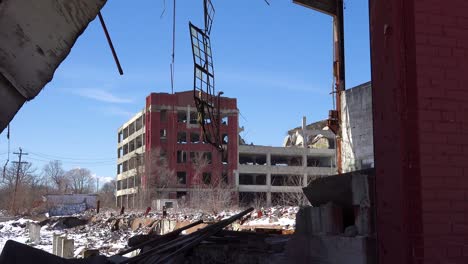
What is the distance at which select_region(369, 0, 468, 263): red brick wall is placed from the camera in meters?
3.63

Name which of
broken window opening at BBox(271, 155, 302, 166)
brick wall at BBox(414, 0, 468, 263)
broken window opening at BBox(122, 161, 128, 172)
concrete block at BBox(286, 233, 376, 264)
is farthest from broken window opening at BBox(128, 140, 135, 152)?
brick wall at BBox(414, 0, 468, 263)

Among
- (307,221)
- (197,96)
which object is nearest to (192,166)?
(197,96)

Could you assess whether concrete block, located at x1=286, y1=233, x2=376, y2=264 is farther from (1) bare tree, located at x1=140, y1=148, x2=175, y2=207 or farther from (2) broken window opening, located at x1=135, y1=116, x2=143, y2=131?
(2) broken window opening, located at x1=135, y1=116, x2=143, y2=131

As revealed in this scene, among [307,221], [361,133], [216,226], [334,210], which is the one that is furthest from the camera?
[361,133]

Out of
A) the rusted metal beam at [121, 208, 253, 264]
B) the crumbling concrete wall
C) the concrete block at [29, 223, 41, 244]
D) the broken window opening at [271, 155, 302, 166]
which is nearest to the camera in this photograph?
the rusted metal beam at [121, 208, 253, 264]

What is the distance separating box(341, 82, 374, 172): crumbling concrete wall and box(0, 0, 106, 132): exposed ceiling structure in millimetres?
6553

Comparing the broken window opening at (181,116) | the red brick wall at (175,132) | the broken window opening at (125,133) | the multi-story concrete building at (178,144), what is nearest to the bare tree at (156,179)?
the multi-story concrete building at (178,144)

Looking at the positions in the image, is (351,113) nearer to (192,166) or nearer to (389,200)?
(389,200)

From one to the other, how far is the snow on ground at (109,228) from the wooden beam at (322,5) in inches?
197

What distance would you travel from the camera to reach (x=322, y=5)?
11.7m

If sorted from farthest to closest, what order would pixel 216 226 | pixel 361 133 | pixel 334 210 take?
pixel 361 133 → pixel 216 226 → pixel 334 210

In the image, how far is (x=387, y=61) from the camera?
3.97 meters

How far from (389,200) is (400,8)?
53.8 inches

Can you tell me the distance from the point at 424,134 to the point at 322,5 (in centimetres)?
848
